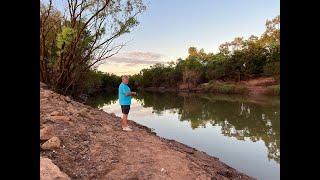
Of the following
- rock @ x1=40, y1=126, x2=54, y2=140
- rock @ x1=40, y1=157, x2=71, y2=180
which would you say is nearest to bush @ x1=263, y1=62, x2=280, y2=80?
rock @ x1=40, y1=126, x2=54, y2=140

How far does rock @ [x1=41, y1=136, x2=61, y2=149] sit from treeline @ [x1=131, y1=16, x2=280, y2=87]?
3649cm

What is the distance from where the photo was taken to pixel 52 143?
21.6 feet

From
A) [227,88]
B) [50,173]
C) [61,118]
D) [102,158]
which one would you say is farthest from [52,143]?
[227,88]

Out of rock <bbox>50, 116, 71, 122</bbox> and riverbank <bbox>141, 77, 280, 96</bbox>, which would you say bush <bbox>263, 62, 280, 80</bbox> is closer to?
riverbank <bbox>141, 77, 280, 96</bbox>

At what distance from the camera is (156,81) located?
83312 mm

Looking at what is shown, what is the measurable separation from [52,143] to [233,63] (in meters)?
52.5

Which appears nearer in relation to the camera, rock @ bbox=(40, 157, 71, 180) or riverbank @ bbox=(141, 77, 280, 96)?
rock @ bbox=(40, 157, 71, 180)

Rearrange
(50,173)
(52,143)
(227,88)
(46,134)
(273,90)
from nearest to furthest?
(50,173) → (52,143) → (46,134) → (273,90) → (227,88)

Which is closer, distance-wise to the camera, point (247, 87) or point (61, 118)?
point (61, 118)

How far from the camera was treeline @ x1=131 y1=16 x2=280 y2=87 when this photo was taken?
52.4 meters

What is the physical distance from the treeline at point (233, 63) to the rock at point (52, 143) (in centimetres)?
3649

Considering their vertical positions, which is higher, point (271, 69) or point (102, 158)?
point (271, 69)

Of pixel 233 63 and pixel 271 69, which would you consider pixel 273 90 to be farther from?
pixel 233 63
